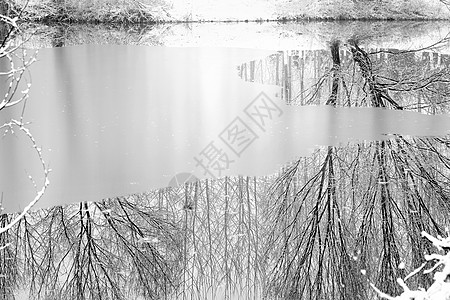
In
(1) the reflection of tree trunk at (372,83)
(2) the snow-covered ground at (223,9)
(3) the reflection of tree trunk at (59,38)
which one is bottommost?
(1) the reflection of tree trunk at (372,83)

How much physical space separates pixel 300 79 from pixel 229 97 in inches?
61.2

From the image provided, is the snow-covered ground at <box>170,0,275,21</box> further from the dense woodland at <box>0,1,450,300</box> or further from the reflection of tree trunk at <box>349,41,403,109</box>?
the dense woodland at <box>0,1,450,300</box>

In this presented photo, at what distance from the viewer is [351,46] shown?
11.6 m

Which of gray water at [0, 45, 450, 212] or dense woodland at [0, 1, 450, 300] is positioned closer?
dense woodland at [0, 1, 450, 300]

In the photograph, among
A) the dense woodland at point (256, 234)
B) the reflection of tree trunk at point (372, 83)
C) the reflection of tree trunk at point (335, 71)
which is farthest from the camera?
the reflection of tree trunk at point (335, 71)

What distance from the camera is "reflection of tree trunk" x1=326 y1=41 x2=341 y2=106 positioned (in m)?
7.52

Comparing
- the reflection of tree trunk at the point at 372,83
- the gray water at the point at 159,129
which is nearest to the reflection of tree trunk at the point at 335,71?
the reflection of tree trunk at the point at 372,83

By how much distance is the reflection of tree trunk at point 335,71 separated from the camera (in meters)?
7.52

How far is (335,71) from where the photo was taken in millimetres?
9125

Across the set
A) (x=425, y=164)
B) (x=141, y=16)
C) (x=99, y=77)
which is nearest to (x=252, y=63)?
(x=99, y=77)

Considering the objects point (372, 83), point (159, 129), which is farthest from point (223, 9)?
point (159, 129)

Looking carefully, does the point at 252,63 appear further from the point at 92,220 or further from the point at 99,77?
the point at 92,220

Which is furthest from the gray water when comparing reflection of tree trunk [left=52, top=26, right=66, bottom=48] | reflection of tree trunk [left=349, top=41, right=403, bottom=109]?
reflection of tree trunk [left=52, top=26, right=66, bottom=48]

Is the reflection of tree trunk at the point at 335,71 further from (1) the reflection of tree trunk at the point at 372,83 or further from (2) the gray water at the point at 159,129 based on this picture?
(2) the gray water at the point at 159,129
